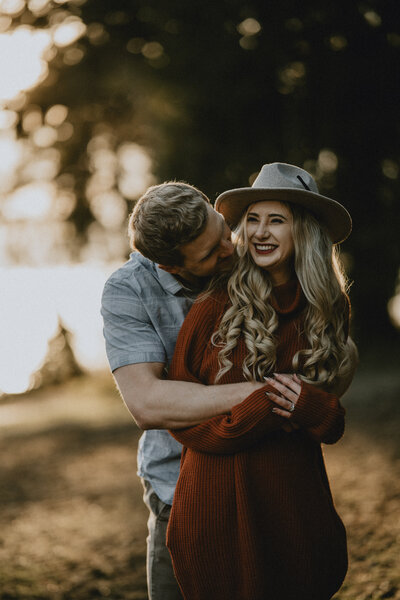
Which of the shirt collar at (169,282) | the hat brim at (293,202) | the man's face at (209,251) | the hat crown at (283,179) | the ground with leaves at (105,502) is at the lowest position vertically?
→ the ground with leaves at (105,502)

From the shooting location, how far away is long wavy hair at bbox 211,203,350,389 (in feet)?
7.86

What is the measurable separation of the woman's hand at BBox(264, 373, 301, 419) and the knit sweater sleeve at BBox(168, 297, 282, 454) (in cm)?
3

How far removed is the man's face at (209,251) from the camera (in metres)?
2.47

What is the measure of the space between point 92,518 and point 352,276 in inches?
319

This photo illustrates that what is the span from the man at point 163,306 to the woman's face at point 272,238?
13cm

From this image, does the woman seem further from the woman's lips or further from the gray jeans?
the gray jeans

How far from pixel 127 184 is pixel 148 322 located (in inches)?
477

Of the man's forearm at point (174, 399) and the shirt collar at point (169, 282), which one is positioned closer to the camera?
the man's forearm at point (174, 399)

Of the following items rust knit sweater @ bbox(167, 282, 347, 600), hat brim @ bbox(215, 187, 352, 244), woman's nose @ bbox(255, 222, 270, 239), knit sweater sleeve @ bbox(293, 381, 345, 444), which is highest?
hat brim @ bbox(215, 187, 352, 244)

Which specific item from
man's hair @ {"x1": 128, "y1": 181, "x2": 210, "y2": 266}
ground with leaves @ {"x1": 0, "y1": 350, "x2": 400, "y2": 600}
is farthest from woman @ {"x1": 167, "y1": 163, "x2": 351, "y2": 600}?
ground with leaves @ {"x1": 0, "y1": 350, "x2": 400, "y2": 600}

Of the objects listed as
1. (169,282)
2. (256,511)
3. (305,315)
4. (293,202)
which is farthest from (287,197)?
(256,511)

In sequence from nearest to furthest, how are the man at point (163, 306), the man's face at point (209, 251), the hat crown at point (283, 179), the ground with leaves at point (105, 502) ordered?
1. the man at point (163, 306)
2. the man's face at point (209, 251)
3. the hat crown at point (283, 179)
4. the ground with leaves at point (105, 502)

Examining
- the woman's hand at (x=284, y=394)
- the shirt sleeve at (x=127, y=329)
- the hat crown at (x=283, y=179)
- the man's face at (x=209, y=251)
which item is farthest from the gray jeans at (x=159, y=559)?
the hat crown at (x=283, y=179)

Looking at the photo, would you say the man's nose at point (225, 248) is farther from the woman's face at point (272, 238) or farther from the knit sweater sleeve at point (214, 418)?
the knit sweater sleeve at point (214, 418)
